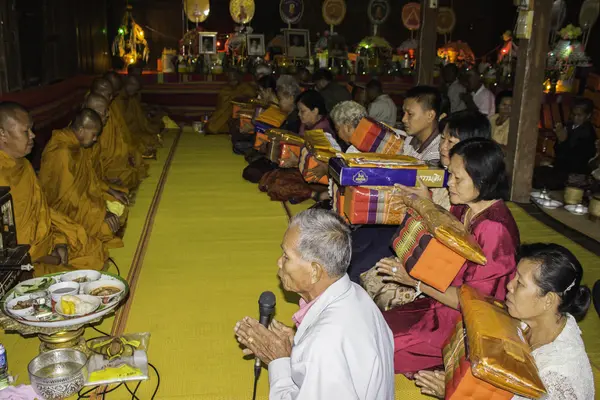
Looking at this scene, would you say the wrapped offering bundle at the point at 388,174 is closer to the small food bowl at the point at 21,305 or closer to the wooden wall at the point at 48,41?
the small food bowl at the point at 21,305

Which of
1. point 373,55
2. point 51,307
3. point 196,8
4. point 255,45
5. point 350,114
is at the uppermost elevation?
point 196,8

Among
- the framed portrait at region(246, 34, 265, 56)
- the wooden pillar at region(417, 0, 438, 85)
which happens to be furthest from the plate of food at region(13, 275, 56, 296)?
the framed portrait at region(246, 34, 265, 56)

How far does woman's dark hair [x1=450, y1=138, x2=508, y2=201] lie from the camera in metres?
2.48

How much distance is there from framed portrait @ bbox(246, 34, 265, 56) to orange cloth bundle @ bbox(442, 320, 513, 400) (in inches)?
448

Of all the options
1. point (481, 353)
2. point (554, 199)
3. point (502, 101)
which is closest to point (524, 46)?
point (502, 101)

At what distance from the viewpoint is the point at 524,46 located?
609cm

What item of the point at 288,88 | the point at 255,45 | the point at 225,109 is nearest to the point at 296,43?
the point at 255,45

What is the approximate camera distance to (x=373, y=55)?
42.7 ft

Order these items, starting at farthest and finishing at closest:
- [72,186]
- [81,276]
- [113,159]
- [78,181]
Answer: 1. [113,159]
2. [78,181]
3. [72,186]
4. [81,276]

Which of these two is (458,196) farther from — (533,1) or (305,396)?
(533,1)

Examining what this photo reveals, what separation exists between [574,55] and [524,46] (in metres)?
5.28

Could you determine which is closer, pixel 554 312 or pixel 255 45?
pixel 554 312

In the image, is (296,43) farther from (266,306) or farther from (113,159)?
(266,306)

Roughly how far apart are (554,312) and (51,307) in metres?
2.34
